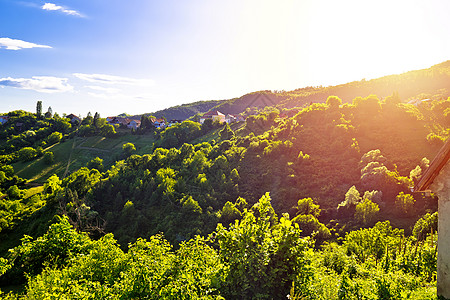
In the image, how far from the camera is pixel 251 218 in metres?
8.75

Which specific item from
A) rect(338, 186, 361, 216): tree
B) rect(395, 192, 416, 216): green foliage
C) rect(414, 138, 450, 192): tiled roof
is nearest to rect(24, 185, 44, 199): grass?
rect(338, 186, 361, 216): tree

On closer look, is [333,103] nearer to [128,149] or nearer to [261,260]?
[261,260]

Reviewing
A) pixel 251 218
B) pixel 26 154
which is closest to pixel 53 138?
pixel 26 154

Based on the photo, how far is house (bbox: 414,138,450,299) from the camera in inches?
265

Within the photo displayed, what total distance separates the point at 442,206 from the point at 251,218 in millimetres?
5680

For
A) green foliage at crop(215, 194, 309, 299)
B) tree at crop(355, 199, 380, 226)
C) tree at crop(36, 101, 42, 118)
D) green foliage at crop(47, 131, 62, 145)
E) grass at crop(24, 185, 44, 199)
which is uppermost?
tree at crop(36, 101, 42, 118)

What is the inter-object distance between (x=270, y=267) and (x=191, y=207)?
28563 millimetres

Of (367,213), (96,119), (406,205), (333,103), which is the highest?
(333,103)

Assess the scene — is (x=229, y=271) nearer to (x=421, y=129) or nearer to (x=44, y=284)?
(x=44, y=284)

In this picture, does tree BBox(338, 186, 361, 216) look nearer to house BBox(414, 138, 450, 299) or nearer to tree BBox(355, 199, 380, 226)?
tree BBox(355, 199, 380, 226)

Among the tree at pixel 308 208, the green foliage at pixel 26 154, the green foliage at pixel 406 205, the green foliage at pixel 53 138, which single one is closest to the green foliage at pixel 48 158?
the green foliage at pixel 26 154

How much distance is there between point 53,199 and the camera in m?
42.7

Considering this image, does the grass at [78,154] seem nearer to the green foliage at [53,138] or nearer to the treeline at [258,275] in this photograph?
the green foliage at [53,138]

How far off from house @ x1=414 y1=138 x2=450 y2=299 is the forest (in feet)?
2.03
